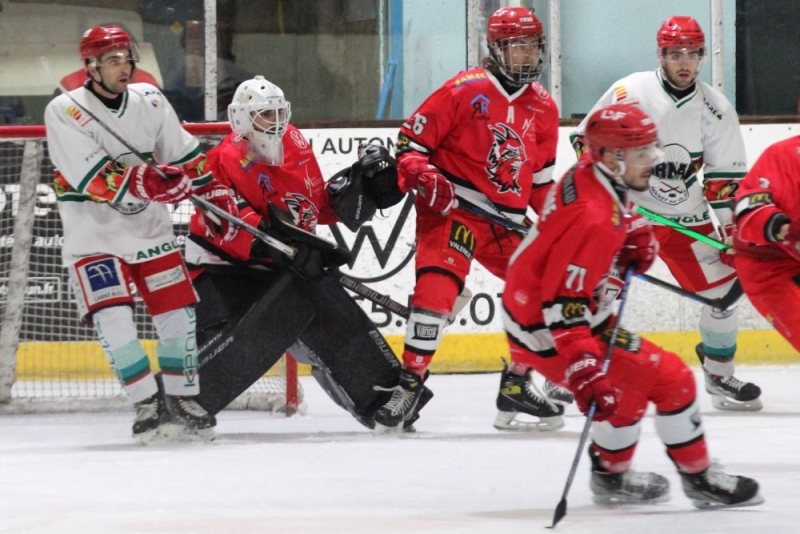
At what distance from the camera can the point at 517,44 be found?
A: 13.0ft

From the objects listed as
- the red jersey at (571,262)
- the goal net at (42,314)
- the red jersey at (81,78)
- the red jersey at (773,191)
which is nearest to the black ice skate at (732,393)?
the red jersey at (773,191)

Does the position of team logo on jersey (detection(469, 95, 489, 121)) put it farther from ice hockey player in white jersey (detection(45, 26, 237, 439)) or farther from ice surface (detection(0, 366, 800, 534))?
ice surface (detection(0, 366, 800, 534))

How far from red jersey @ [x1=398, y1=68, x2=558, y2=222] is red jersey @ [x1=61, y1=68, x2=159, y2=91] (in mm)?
1604

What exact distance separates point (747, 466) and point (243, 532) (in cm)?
137

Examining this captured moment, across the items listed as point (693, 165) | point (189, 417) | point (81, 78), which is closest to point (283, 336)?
point (189, 417)

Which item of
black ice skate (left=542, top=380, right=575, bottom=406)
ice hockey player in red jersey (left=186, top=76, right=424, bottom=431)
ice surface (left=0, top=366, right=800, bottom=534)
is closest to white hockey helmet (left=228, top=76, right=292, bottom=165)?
ice hockey player in red jersey (left=186, top=76, right=424, bottom=431)

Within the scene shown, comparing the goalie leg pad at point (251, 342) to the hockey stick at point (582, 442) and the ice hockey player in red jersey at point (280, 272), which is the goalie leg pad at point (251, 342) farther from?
the hockey stick at point (582, 442)

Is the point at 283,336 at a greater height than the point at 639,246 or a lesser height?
lesser

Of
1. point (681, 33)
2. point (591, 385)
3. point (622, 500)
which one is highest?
point (681, 33)

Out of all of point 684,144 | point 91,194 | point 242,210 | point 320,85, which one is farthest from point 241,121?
point 320,85

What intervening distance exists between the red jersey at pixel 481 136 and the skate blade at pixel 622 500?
4.42 ft

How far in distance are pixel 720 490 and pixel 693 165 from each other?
6.26 feet

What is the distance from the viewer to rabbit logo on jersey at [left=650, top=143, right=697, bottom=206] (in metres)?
4.44

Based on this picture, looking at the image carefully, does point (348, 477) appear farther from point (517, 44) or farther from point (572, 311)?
point (517, 44)
